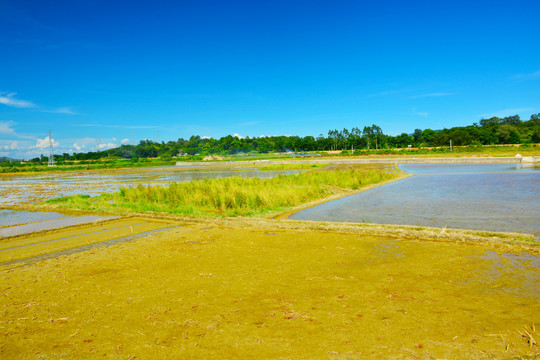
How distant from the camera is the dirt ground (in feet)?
11.6

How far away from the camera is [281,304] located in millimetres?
4527

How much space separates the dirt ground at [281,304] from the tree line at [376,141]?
9154cm

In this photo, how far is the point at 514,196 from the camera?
47.2 ft

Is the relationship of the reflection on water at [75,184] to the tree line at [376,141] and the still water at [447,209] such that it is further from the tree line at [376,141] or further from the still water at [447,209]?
the tree line at [376,141]

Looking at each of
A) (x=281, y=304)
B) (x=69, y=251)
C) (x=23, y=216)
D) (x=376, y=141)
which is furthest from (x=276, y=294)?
(x=376, y=141)

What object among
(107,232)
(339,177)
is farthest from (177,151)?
(107,232)

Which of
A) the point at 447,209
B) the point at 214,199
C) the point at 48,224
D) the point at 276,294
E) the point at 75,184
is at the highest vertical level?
the point at 75,184

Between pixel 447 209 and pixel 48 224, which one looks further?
pixel 447 209

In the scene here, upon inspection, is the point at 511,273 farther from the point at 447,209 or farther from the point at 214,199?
the point at 214,199

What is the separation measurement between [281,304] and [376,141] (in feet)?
407

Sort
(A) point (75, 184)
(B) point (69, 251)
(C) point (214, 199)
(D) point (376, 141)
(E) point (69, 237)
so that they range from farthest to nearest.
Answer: (D) point (376, 141) → (A) point (75, 184) → (C) point (214, 199) → (E) point (69, 237) → (B) point (69, 251)

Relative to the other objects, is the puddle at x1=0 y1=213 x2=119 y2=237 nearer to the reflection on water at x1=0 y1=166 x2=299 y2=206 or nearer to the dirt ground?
the dirt ground

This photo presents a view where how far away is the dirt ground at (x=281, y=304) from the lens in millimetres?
3535

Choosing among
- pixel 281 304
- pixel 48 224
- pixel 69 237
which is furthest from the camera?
pixel 48 224
